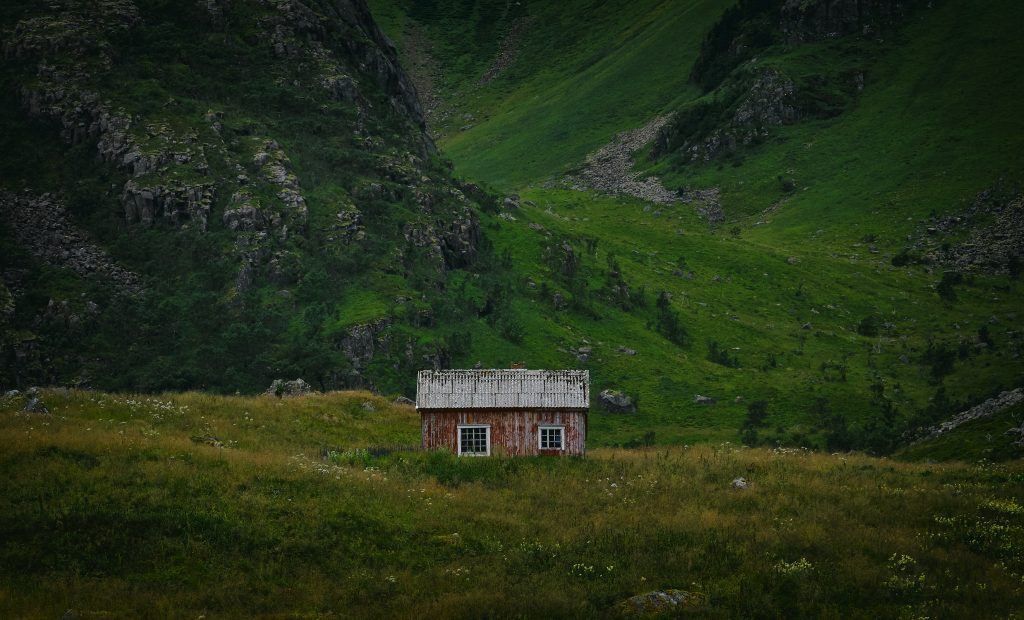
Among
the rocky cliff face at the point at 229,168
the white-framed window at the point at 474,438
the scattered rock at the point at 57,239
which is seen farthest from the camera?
the rocky cliff face at the point at 229,168

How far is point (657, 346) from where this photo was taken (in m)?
124

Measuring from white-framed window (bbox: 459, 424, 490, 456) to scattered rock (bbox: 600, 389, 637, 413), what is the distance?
56581 millimetres

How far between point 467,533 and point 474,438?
17.3m

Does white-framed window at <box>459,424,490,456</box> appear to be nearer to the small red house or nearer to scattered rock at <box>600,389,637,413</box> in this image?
the small red house

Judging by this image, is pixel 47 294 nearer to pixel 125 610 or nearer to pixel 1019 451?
pixel 125 610

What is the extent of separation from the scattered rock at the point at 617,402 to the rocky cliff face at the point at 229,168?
89.0 ft

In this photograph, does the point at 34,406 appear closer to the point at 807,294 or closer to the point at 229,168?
the point at 229,168

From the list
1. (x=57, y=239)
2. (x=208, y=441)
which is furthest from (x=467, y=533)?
(x=57, y=239)

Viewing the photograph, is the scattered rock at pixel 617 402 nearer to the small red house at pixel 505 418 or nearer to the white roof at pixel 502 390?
the white roof at pixel 502 390

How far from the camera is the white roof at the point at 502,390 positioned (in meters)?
50.0

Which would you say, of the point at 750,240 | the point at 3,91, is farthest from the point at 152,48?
the point at 750,240

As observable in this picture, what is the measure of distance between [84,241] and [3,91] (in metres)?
37.0

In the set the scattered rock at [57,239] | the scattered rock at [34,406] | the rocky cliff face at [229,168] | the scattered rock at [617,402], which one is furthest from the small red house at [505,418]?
the scattered rock at [57,239]

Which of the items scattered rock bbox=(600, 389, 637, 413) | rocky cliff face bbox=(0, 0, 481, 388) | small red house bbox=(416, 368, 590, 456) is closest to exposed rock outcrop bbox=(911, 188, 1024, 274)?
scattered rock bbox=(600, 389, 637, 413)
